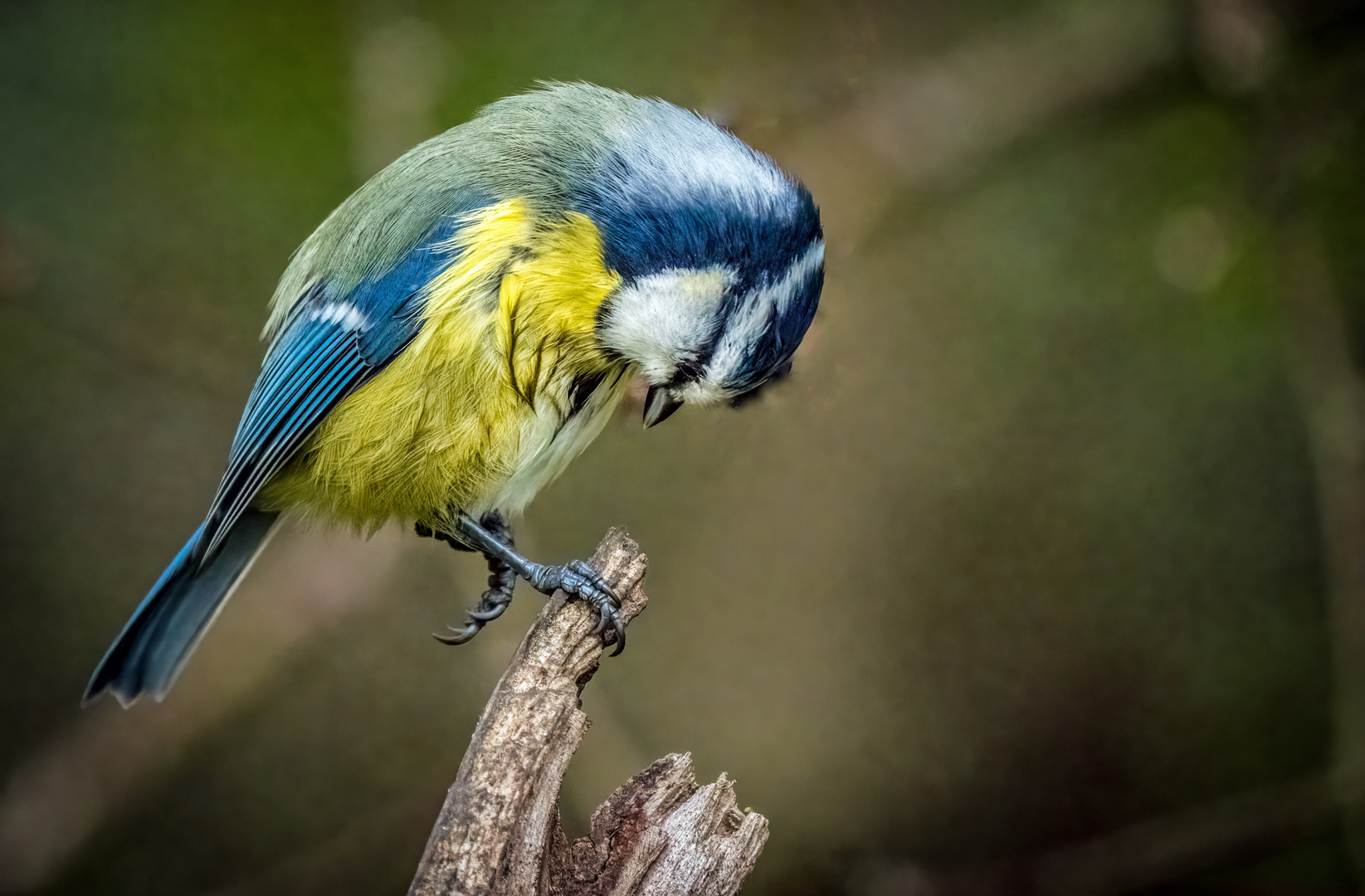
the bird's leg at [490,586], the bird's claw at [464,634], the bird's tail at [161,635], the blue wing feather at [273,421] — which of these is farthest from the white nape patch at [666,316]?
the bird's tail at [161,635]

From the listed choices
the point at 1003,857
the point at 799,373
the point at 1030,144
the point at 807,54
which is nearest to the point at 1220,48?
the point at 1030,144

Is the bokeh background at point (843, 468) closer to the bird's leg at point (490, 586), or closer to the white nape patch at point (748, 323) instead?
the bird's leg at point (490, 586)

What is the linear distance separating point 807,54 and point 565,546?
108 centimetres

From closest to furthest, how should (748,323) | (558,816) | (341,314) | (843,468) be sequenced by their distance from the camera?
(558,816) < (748,323) < (341,314) < (843,468)

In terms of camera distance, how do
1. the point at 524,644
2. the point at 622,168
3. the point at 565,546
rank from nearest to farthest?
1. the point at 524,644
2. the point at 622,168
3. the point at 565,546

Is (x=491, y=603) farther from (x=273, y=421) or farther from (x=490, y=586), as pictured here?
(x=273, y=421)

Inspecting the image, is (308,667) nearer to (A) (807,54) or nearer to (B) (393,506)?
(B) (393,506)

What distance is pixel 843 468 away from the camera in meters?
2.15

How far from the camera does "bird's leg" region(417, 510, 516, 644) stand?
1.51m

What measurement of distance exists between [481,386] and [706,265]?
302 millimetres

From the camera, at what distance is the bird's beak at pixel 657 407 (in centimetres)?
136

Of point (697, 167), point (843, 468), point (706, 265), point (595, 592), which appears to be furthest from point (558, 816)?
point (843, 468)

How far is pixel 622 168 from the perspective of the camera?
1.28 m

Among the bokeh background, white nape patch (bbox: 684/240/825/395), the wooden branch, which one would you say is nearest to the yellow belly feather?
white nape patch (bbox: 684/240/825/395)
